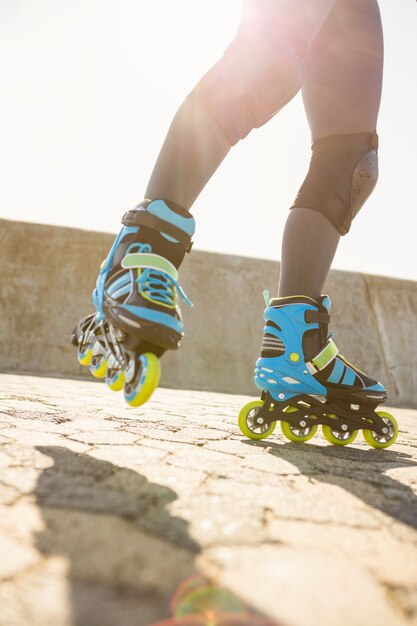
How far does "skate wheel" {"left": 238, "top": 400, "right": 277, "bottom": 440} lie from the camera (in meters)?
1.76

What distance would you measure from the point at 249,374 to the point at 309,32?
11.9ft

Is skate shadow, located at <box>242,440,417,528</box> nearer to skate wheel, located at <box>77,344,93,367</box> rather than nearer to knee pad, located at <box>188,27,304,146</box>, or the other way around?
skate wheel, located at <box>77,344,93,367</box>

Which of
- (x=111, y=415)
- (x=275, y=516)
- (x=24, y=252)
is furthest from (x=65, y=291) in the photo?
(x=275, y=516)

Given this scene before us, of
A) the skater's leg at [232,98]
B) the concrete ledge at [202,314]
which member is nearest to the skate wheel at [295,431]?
the skater's leg at [232,98]

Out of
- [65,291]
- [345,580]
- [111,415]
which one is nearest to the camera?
[345,580]

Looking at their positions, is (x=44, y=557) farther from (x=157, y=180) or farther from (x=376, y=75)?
(x=376, y=75)

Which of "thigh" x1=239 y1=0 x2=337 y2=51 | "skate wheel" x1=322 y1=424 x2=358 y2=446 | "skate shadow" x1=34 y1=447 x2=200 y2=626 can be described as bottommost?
"skate shadow" x1=34 y1=447 x2=200 y2=626

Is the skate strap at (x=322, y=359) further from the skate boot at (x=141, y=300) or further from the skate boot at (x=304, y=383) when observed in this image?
the skate boot at (x=141, y=300)

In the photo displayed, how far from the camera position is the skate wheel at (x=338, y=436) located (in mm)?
1880

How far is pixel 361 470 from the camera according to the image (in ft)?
4.48

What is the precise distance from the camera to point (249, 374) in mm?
4922

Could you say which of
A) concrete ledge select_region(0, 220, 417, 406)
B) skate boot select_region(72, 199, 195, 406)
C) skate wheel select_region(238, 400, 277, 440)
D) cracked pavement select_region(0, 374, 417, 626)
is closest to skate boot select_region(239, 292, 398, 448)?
skate wheel select_region(238, 400, 277, 440)

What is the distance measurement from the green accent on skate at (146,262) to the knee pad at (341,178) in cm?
67

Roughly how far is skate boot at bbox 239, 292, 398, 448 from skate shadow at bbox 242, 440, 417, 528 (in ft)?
0.25
